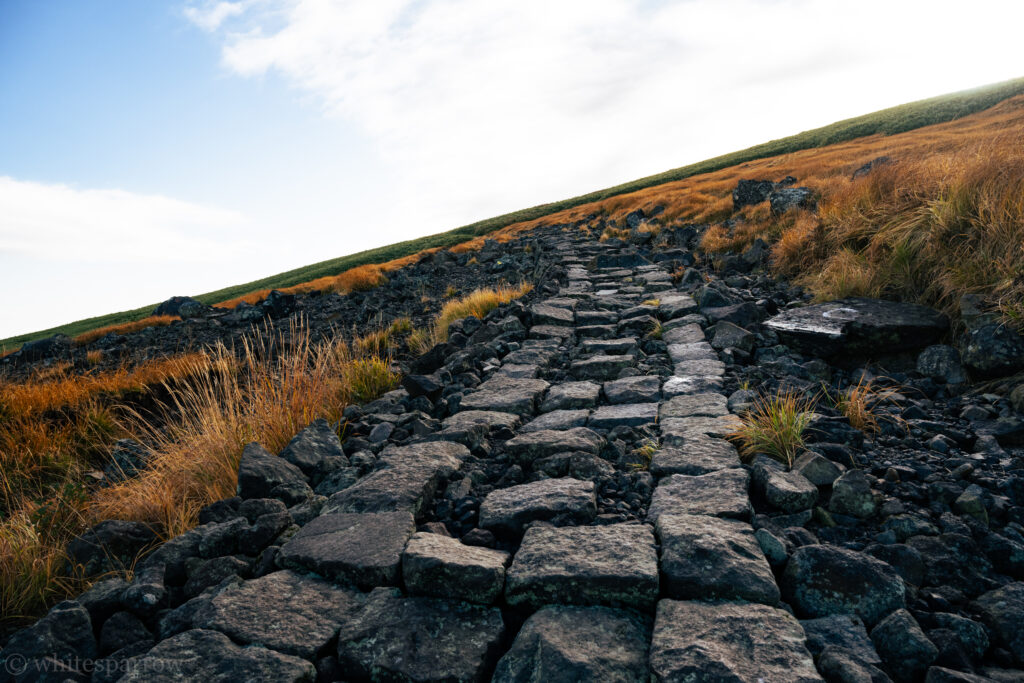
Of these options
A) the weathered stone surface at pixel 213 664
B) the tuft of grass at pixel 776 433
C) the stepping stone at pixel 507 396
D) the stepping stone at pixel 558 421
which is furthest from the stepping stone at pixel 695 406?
the weathered stone surface at pixel 213 664

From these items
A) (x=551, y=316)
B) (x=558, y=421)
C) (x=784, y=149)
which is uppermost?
(x=784, y=149)

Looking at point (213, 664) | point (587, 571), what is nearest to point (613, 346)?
point (587, 571)

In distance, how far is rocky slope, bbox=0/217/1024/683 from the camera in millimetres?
1695

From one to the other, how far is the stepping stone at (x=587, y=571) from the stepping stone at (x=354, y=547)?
0.52 metres

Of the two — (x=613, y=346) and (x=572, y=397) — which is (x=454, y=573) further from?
(x=613, y=346)

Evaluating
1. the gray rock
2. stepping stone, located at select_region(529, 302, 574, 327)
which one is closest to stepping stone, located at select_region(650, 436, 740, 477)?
the gray rock

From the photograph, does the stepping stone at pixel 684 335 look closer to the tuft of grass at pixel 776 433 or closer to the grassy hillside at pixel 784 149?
the tuft of grass at pixel 776 433

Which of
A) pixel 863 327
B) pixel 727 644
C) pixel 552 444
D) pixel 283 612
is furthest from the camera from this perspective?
pixel 863 327

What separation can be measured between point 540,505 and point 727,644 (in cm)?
101

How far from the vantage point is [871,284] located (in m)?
5.01

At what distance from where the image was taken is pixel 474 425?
11.5 feet

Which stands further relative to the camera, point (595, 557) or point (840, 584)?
point (595, 557)

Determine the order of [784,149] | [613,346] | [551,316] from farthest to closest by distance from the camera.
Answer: [784,149] < [551,316] < [613,346]

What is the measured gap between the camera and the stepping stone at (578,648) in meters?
1.59
